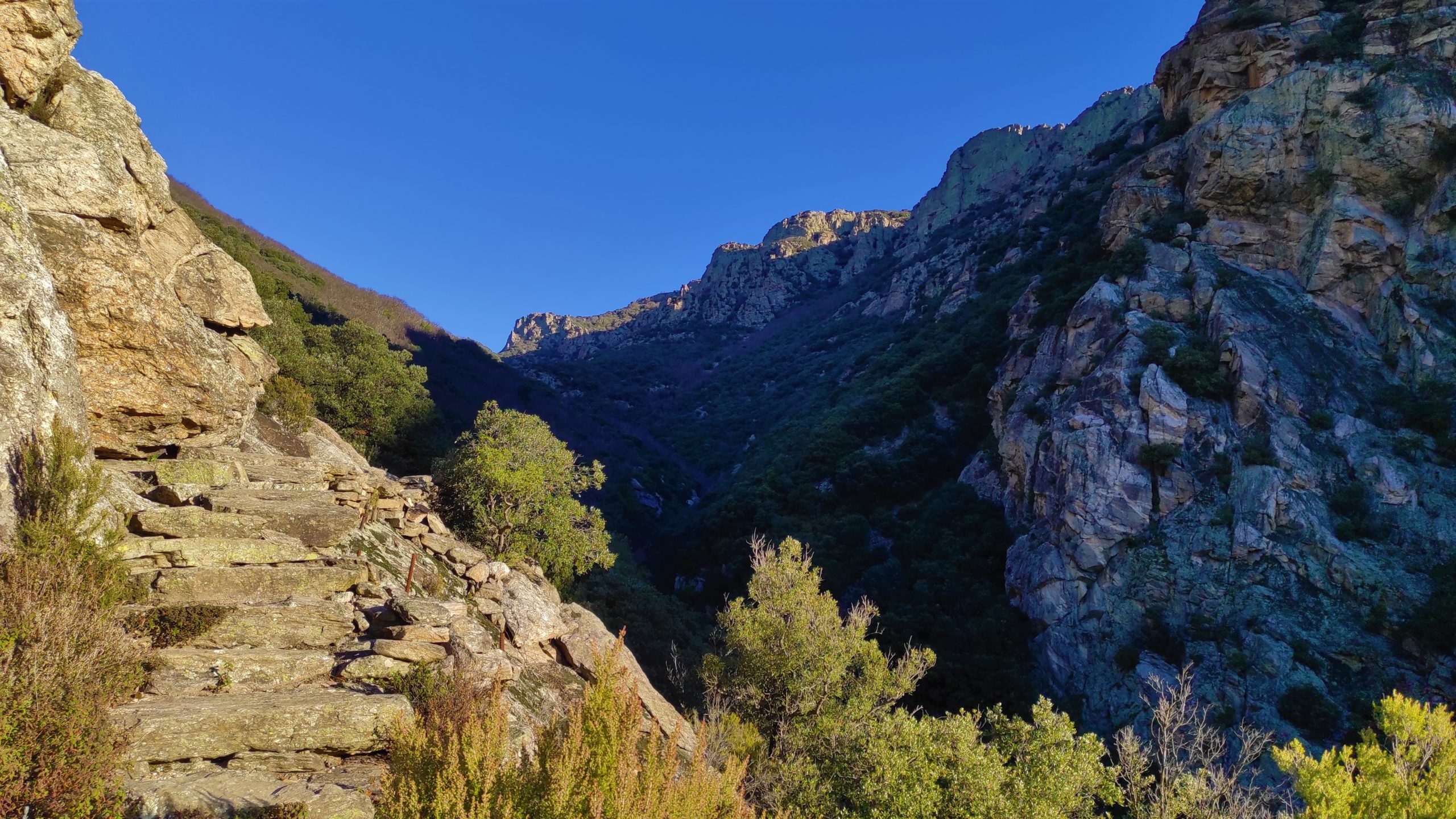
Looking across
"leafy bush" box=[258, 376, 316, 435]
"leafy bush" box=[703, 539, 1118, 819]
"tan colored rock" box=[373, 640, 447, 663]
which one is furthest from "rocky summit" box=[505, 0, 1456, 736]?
"leafy bush" box=[258, 376, 316, 435]

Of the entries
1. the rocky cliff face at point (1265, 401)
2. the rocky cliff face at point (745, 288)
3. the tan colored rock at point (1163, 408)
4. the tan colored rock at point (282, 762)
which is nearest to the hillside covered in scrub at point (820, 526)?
the tan colored rock at point (282, 762)

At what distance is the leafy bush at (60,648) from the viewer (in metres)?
5.25

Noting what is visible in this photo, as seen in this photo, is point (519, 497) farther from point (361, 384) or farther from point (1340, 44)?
point (1340, 44)

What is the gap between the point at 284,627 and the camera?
30.0 ft

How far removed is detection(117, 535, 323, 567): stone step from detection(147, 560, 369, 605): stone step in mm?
147

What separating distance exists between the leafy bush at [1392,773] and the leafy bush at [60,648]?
15.2 m

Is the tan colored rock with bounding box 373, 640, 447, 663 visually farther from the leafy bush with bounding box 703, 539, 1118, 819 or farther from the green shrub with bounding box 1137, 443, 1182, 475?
the green shrub with bounding box 1137, 443, 1182, 475

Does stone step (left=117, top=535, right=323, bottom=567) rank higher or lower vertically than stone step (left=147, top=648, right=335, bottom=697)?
higher

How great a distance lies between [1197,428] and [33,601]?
34.2 m

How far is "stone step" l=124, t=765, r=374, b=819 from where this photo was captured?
19.6 ft

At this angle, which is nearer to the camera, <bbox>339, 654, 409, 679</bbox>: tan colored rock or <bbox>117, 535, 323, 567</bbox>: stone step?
<bbox>339, 654, 409, 679</bbox>: tan colored rock

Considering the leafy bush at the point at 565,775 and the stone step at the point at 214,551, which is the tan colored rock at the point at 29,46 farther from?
the leafy bush at the point at 565,775

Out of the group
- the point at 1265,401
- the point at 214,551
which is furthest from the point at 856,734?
the point at 1265,401

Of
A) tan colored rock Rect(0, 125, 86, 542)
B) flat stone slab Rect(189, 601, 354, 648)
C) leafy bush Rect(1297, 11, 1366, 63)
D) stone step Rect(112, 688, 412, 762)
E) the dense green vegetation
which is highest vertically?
leafy bush Rect(1297, 11, 1366, 63)
